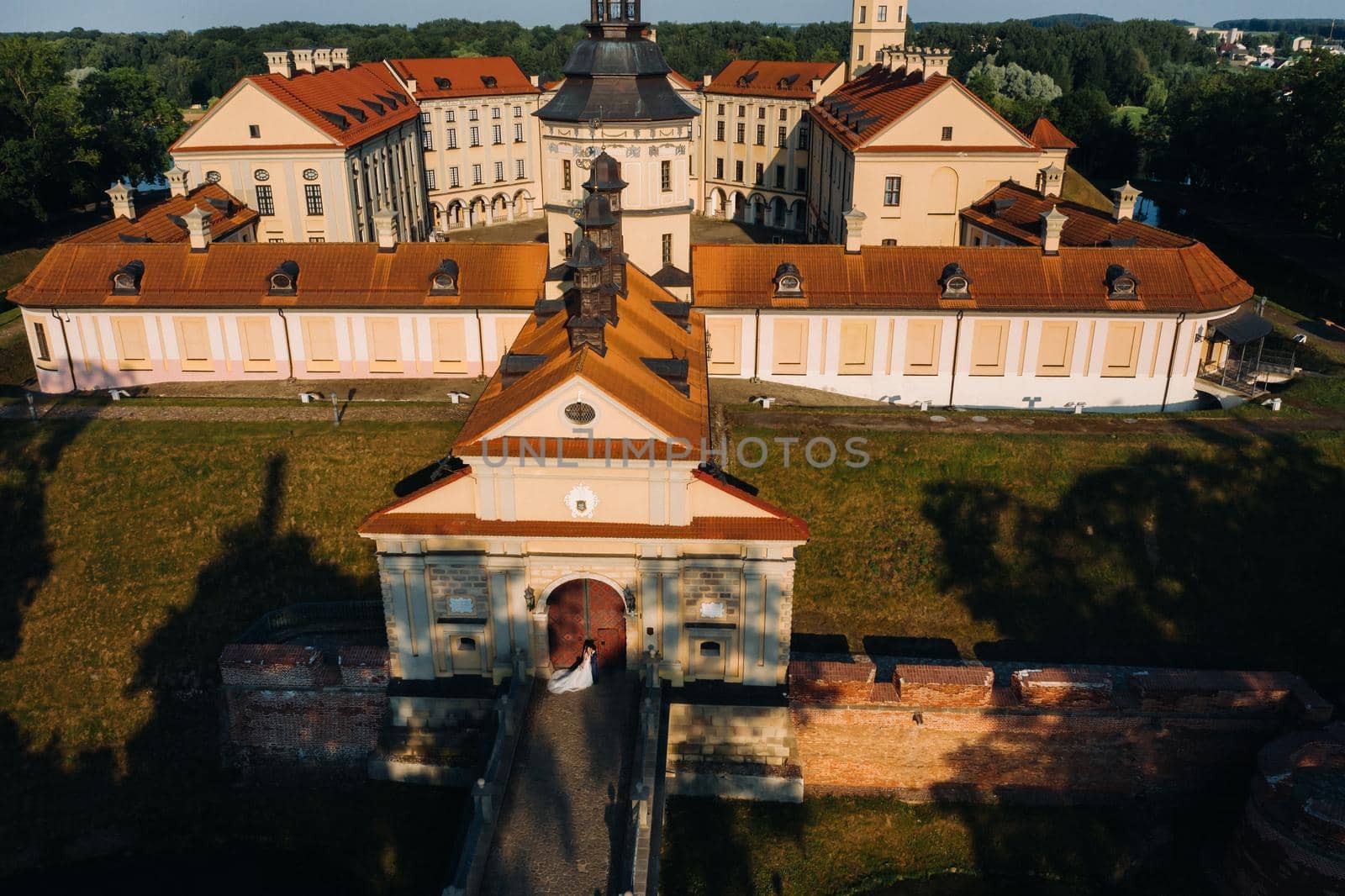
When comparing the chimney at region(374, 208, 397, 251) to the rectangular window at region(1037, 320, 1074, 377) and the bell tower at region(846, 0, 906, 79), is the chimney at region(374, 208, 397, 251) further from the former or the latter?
the bell tower at region(846, 0, 906, 79)

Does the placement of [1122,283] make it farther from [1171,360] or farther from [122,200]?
[122,200]

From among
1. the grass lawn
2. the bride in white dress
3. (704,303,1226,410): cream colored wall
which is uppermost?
(704,303,1226,410): cream colored wall

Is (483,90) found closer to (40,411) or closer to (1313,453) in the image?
(40,411)

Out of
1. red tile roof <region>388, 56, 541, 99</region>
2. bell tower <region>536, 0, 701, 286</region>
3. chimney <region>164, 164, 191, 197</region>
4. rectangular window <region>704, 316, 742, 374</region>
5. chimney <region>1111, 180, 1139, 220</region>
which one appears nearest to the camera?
bell tower <region>536, 0, 701, 286</region>

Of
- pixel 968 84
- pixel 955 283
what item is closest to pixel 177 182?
pixel 955 283

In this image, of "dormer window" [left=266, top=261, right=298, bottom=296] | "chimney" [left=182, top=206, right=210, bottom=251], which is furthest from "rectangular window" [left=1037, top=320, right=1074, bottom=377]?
"chimney" [left=182, top=206, right=210, bottom=251]

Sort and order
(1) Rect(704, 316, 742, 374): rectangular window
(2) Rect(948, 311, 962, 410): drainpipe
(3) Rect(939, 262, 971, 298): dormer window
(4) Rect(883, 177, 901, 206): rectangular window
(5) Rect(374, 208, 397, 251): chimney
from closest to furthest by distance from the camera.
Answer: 1. (3) Rect(939, 262, 971, 298): dormer window
2. (2) Rect(948, 311, 962, 410): drainpipe
3. (1) Rect(704, 316, 742, 374): rectangular window
4. (5) Rect(374, 208, 397, 251): chimney
5. (4) Rect(883, 177, 901, 206): rectangular window

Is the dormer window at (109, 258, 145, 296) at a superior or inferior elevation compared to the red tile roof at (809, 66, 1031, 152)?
inferior

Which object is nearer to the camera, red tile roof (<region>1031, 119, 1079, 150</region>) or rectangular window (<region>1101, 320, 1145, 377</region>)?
rectangular window (<region>1101, 320, 1145, 377</region>)
